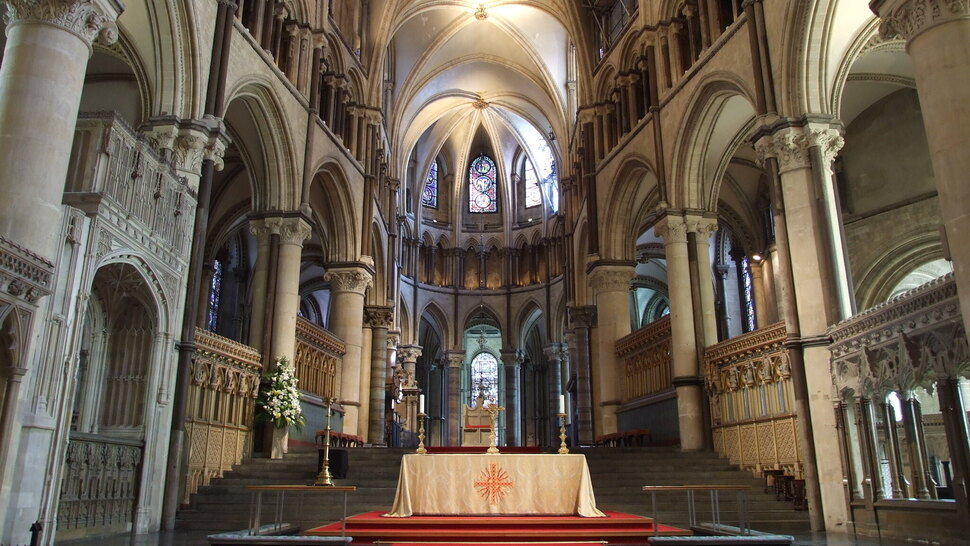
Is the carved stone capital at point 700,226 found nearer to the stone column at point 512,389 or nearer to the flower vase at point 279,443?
the flower vase at point 279,443

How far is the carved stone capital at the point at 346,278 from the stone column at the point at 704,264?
9197 millimetres

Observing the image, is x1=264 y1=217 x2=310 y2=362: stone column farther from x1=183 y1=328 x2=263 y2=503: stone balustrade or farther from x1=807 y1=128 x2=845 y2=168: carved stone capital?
x1=807 y1=128 x2=845 y2=168: carved stone capital

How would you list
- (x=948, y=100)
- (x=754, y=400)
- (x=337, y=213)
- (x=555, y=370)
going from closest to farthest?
(x=948, y=100)
(x=754, y=400)
(x=337, y=213)
(x=555, y=370)

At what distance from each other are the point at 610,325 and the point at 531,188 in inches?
686

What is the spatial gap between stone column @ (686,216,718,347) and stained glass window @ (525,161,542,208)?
1986 centimetres

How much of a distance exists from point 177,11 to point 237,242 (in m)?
15.6

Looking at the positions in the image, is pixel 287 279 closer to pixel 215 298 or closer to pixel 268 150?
pixel 268 150

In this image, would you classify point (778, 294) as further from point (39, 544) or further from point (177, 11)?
point (39, 544)

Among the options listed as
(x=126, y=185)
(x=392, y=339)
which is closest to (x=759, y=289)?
(x=392, y=339)

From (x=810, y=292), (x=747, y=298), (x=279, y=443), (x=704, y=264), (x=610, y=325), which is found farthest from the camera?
(x=747, y=298)

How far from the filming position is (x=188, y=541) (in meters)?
8.52

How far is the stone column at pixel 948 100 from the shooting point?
732 centimetres

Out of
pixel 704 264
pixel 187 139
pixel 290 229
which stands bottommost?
pixel 704 264

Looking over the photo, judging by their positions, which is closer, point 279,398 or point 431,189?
point 279,398
